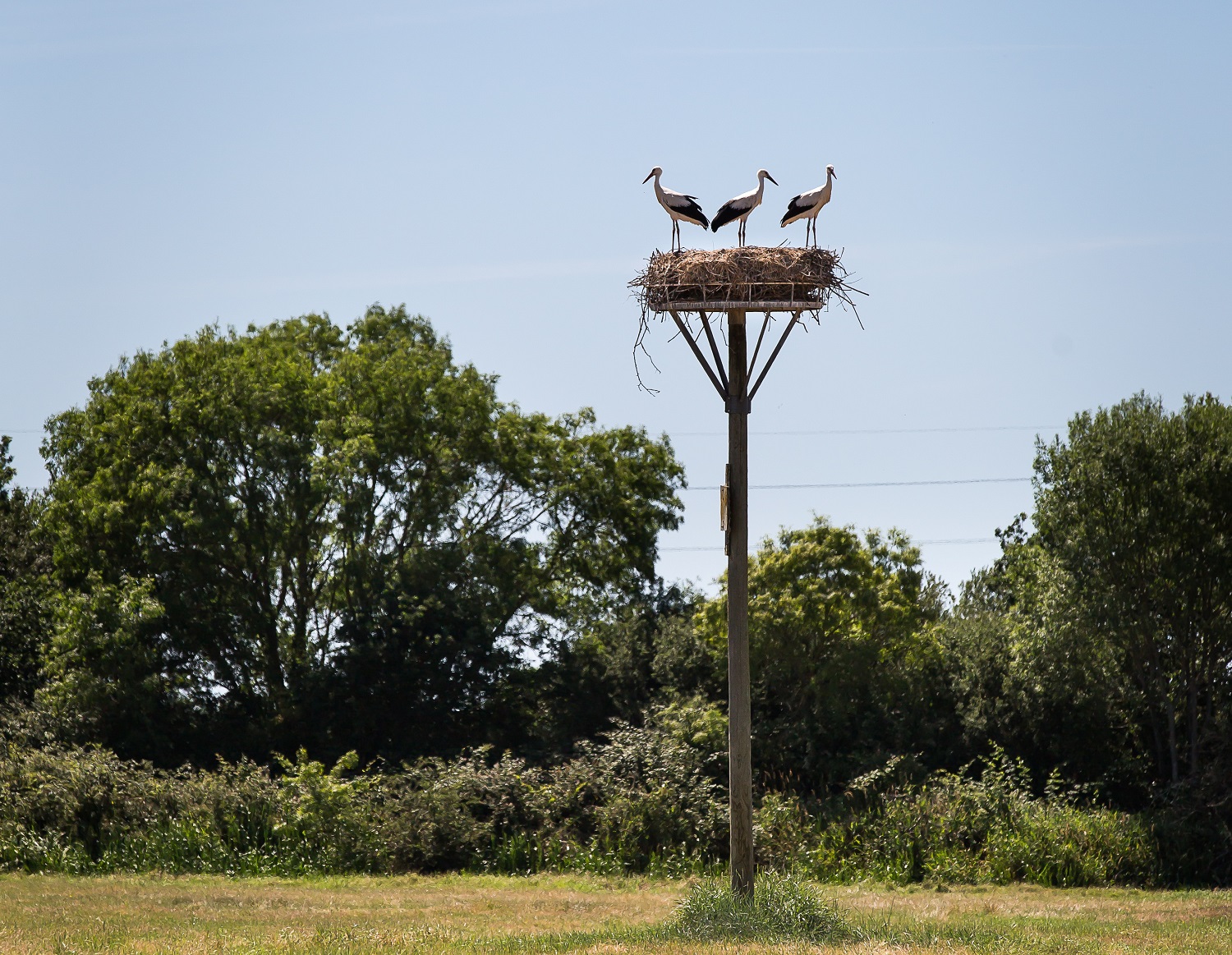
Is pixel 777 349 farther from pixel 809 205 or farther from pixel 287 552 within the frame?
pixel 287 552

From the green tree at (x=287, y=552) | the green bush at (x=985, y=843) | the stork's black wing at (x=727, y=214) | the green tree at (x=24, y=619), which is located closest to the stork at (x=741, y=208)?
the stork's black wing at (x=727, y=214)

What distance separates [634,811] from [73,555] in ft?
53.6

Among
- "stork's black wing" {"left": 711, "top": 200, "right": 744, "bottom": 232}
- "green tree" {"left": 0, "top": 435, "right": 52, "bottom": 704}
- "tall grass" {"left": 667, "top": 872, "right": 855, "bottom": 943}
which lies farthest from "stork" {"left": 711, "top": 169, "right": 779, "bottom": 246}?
"green tree" {"left": 0, "top": 435, "right": 52, "bottom": 704}

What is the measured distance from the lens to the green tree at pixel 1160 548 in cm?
2100

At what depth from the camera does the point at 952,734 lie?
23.8 meters

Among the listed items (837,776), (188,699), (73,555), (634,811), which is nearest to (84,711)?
(188,699)

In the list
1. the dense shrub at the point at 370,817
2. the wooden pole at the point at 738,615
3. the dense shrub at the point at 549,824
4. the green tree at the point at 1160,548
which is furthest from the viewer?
the green tree at the point at 1160,548

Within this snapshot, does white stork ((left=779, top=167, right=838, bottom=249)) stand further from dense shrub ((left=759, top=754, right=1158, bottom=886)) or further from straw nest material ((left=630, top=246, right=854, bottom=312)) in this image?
dense shrub ((left=759, top=754, right=1158, bottom=886))

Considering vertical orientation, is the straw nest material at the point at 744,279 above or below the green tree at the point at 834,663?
above

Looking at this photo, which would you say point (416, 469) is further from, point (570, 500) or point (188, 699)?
point (188, 699)

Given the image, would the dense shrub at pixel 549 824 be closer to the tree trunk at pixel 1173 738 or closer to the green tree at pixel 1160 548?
the tree trunk at pixel 1173 738

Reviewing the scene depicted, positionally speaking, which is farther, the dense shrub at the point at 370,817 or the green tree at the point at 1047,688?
the green tree at the point at 1047,688

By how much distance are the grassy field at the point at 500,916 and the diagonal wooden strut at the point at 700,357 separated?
5.28 metres

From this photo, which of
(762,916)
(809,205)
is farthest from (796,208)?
(762,916)
